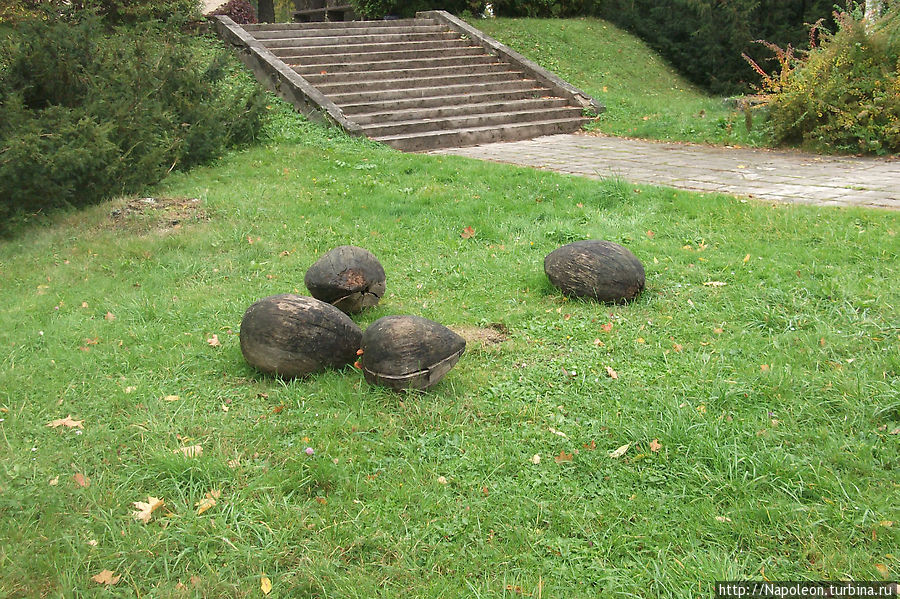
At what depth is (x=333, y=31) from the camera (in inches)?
600

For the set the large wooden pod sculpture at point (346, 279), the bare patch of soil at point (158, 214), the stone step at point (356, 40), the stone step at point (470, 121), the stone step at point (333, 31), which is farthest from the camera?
the stone step at point (333, 31)

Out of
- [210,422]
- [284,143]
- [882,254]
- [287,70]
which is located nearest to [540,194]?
[882,254]

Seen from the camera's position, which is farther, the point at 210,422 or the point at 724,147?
the point at 724,147

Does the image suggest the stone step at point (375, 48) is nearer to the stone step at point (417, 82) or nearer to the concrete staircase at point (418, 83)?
the concrete staircase at point (418, 83)

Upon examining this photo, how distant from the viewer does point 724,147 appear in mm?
10914

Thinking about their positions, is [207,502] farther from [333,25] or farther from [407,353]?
[333,25]

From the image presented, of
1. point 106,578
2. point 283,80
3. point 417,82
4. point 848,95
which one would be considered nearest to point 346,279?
point 106,578

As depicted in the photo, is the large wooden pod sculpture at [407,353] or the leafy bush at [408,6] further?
the leafy bush at [408,6]

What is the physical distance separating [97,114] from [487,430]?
695 cm

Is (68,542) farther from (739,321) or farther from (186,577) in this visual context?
(739,321)

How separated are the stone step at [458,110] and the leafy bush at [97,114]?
236cm

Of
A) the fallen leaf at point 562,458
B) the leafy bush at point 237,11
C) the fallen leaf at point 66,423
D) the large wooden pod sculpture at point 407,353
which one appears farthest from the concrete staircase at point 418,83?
the leafy bush at point 237,11

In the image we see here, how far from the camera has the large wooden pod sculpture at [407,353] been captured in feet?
12.1

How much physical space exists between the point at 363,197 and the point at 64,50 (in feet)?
13.4
